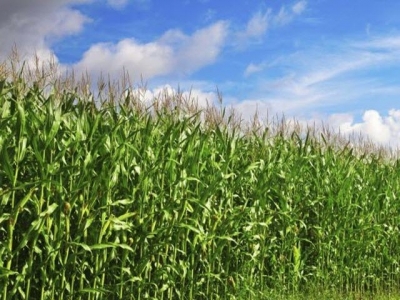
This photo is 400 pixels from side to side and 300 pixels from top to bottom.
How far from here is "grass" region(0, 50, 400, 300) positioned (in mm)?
5547

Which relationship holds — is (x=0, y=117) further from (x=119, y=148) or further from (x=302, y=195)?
(x=302, y=195)

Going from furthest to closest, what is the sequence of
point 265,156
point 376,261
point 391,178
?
point 391,178
point 376,261
point 265,156

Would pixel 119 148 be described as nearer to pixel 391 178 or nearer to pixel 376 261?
pixel 376 261

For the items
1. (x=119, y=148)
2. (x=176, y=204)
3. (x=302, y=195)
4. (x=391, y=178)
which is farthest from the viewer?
(x=391, y=178)

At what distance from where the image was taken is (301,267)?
8.77 meters

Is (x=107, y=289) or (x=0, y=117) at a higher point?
(x=0, y=117)

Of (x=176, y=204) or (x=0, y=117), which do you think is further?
(x=176, y=204)

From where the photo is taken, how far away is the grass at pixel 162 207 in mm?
5547

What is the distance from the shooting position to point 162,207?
257 inches

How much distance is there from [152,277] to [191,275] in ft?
1.46

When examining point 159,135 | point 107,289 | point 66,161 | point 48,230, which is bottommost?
point 107,289

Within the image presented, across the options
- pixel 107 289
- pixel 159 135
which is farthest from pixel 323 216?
pixel 107 289

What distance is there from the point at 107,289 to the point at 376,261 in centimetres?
554

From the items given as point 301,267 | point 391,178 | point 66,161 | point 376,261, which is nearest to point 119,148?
point 66,161
